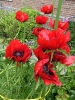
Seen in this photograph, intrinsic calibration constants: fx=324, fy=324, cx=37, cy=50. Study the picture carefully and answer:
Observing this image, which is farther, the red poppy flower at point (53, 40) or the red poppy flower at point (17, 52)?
the red poppy flower at point (17, 52)

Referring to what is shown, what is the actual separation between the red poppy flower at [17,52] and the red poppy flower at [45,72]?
0.51 ft

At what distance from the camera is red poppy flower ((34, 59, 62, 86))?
1258 millimetres

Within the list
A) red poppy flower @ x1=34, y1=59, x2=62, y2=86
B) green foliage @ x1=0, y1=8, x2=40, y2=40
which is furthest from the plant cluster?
green foliage @ x1=0, y1=8, x2=40, y2=40

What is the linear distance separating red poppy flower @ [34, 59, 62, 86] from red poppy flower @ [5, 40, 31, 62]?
0.16 meters

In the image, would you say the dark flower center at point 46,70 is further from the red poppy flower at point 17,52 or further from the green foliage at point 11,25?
the green foliage at point 11,25

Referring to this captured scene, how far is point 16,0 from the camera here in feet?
37.1

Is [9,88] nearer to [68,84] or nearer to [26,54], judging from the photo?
[26,54]

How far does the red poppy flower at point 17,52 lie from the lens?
4.66 ft

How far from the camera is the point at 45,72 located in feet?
4.24

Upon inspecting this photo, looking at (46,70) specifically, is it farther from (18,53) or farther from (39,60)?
(18,53)

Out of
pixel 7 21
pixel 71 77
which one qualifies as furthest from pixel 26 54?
pixel 7 21

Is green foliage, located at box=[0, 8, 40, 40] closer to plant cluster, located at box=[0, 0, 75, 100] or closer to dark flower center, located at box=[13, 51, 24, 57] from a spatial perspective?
plant cluster, located at box=[0, 0, 75, 100]

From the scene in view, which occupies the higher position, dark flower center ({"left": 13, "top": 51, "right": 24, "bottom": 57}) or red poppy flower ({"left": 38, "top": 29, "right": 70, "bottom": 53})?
red poppy flower ({"left": 38, "top": 29, "right": 70, "bottom": 53})

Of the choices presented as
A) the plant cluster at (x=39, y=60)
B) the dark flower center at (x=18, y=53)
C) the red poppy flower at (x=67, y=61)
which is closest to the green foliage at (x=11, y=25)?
the plant cluster at (x=39, y=60)
